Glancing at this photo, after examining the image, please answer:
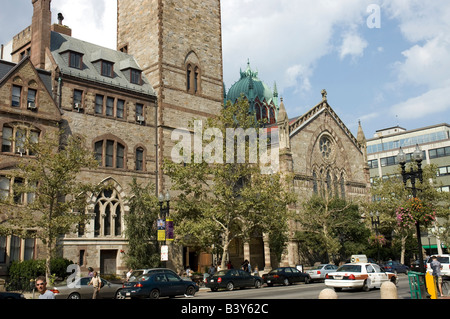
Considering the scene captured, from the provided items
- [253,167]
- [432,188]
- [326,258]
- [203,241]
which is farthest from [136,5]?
[432,188]

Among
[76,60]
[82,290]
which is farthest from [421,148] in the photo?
[82,290]

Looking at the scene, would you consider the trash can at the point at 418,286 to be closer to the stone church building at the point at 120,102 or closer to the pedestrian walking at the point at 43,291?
the pedestrian walking at the point at 43,291

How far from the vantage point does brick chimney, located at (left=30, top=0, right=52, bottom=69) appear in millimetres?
35469

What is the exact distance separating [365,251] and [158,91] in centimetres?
2805

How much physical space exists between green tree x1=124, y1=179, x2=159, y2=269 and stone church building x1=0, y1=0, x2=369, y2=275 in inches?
62.6

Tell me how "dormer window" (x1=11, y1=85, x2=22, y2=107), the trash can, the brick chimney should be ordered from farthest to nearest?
the brick chimney < "dormer window" (x1=11, y1=85, x2=22, y2=107) < the trash can

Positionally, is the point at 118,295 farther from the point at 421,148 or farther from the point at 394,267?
the point at 421,148

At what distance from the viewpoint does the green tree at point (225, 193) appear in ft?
103

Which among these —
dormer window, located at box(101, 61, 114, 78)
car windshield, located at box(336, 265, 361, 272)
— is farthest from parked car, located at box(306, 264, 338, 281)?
dormer window, located at box(101, 61, 114, 78)

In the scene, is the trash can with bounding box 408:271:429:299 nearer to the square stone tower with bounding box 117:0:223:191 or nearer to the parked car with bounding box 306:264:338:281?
the parked car with bounding box 306:264:338:281

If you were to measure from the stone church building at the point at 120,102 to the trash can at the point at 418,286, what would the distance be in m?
18.5
